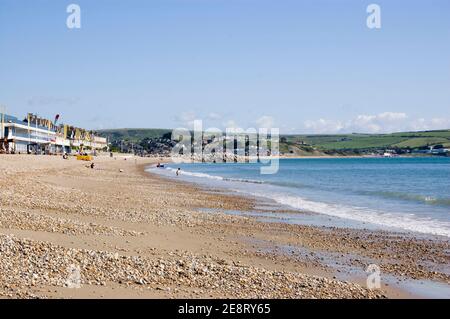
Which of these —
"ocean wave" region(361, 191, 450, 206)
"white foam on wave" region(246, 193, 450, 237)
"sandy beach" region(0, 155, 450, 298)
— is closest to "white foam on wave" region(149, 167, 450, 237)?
"white foam on wave" region(246, 193, 450, 237)

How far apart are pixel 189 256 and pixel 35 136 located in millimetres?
105086

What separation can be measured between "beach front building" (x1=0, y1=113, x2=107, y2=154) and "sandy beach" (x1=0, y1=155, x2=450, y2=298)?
2694 inches

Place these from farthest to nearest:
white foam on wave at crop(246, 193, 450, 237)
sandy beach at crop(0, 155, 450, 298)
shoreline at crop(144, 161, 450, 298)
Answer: white foam on wave at crop(246, 193, 450, 237)
shoreline at crop(144, 161, 450, 298)
sandy beach at crop(0, 155, 450, 298)

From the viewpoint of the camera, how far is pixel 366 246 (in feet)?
49.6

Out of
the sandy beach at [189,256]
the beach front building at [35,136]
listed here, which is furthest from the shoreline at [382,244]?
the beach front building at [35,136]

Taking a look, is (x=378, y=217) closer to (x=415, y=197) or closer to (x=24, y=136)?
(x=415, y=197)

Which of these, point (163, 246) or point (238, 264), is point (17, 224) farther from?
point (238, 264)

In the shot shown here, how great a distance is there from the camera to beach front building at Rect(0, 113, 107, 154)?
3391 inches

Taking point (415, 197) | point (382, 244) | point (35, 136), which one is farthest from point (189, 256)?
point (35, 136)

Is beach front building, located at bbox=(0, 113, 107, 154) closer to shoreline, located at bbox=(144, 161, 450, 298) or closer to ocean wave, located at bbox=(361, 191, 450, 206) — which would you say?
ocean wave, located at bbox=(361, 191, 450, 206)

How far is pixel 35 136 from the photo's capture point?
10850 centimetres

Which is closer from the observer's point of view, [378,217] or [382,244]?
[382,244]
